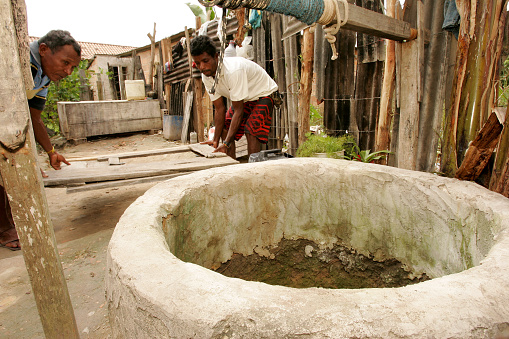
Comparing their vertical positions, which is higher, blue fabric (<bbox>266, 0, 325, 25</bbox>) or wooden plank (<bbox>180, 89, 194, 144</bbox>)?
blue fabric (<bbox>266, 0, 325, 25</bbox>)

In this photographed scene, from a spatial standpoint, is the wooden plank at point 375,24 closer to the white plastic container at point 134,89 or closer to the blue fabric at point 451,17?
the blue fabric at point 451,17

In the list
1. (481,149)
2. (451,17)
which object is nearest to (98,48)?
(451,17)

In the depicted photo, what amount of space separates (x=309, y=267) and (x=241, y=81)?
1934 mm

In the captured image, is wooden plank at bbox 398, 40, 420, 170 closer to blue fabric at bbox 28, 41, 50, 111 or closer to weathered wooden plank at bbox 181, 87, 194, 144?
blue fabric at bbox 28, 41, 50, 111

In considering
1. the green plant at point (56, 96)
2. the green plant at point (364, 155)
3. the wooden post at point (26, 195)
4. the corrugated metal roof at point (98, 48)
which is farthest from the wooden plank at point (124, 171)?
the corrugated metal roof at point (98, 48)

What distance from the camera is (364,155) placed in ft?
10.5

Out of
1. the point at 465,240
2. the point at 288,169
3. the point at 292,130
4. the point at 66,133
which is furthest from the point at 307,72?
the point at 66,133

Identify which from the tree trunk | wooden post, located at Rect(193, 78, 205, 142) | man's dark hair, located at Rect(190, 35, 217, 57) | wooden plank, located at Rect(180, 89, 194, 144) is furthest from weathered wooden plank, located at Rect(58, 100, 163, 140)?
the tree trunk

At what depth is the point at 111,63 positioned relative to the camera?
11.2 m

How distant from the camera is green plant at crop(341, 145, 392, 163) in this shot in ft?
9.94

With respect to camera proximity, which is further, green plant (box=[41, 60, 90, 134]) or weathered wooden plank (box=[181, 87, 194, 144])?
green plant (box=[41, 60, 90, 134])

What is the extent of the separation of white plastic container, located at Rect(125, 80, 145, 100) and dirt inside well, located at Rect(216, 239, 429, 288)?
298 inches

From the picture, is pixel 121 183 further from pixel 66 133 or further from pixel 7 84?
pixel 66 133

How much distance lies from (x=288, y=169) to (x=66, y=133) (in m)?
7.17
